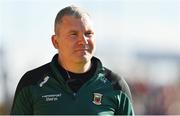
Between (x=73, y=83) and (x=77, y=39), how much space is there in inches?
13.1

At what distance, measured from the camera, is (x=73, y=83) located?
5.67 m

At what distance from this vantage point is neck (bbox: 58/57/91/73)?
5.61 metres

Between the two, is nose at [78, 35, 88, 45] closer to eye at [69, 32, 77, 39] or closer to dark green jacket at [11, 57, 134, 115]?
eye at [69, 32, 77, 39]

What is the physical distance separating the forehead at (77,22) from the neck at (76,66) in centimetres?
25

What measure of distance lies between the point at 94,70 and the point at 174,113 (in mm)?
7853

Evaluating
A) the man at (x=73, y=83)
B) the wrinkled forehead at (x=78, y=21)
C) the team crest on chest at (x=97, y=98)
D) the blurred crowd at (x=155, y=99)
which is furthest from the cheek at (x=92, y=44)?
the blurred crowd at (x=155, y=99)

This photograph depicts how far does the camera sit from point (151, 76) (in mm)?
16688

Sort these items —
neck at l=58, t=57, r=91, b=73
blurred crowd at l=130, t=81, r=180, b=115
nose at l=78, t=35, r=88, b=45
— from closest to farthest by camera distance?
nose at l=78, t=35, r=88, b=45, neck at l=58, t=57, r=91, b=73, blurred crowd at l=130, t=81, r=180, b=115

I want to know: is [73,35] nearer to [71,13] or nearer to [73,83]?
[71,13]

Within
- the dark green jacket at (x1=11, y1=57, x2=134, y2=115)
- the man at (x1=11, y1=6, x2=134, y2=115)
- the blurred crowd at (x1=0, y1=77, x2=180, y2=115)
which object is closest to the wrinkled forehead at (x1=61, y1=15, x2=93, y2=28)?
the man at (x1=11, y1=6, x2=134, y2=115)

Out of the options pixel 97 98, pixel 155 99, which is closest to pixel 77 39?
pixel 97 98

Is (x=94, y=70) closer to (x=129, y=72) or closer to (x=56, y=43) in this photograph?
(x=56, y=43)

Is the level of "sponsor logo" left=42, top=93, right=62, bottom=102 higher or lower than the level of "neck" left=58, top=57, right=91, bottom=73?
lower

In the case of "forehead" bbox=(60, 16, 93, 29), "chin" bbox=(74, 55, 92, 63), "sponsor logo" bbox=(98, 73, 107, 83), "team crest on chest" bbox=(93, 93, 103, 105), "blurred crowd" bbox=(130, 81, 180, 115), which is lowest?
"blurred crowd" bbox=(130, 81, 180, 115)
